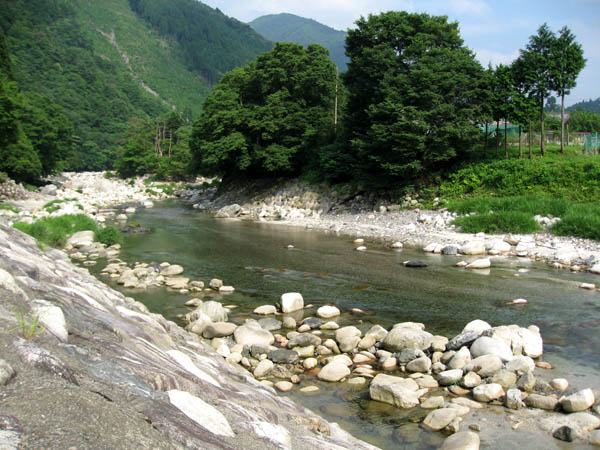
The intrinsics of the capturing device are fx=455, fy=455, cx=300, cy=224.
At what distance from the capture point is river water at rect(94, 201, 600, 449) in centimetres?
674

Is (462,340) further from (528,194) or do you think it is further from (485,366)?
(528,194)

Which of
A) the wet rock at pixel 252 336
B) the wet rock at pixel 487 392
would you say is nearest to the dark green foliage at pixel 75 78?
the wet rock at pixel 252 336

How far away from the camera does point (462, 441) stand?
5.38 metres

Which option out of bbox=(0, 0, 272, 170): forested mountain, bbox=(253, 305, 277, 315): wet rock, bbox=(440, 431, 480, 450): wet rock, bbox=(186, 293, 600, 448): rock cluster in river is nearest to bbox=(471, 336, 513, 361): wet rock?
bbox=(186, 293, 600, 448): rock cluster in river

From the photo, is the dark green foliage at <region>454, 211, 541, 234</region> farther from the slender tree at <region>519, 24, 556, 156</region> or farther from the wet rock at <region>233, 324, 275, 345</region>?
the wet rock at <region>233, 324, 275, 345</region>

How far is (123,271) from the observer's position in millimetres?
15055

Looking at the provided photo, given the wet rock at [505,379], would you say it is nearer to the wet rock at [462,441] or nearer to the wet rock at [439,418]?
the wet rock at [439,418]

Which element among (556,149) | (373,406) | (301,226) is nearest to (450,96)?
(556,149)

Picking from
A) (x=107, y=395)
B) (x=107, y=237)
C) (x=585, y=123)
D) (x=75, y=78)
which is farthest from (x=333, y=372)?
(x=75, y=78)

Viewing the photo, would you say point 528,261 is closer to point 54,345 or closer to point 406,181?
point 406,181

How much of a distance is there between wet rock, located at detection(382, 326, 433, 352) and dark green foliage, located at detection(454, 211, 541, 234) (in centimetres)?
1507

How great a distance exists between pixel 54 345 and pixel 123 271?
12339 mm

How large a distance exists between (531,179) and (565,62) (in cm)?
826

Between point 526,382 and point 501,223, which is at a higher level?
point 501,223
